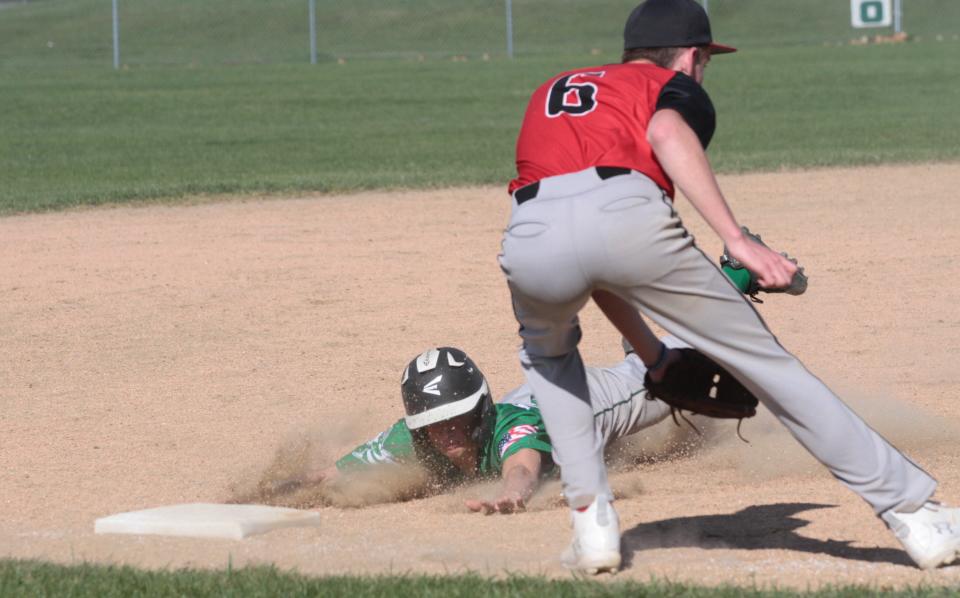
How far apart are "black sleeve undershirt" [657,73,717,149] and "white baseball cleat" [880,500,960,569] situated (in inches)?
44.5

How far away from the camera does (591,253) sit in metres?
3.69

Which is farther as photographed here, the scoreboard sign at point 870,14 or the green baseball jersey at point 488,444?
the scoreboard sign at point 870,14

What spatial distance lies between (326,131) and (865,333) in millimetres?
11844

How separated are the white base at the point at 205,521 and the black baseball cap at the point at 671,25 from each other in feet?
6.16

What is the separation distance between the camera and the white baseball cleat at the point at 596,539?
12.9 feet

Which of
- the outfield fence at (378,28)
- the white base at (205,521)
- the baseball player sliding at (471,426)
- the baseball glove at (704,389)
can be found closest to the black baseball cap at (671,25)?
the baseball glove at (704,389)

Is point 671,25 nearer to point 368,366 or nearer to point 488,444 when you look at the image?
point 488,444

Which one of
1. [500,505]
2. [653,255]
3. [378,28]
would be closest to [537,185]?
[653,255]

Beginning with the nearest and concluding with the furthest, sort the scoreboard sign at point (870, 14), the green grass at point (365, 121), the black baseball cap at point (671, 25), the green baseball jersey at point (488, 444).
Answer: the black baseball cap at point (671, 25) → the green baseball jersey at point (488, 444) → the green grass at point (365, 121) → the scoreboard sign at point (870, 14)

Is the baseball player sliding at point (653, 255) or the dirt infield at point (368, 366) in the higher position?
the baseball player sliding at point (653, 255)

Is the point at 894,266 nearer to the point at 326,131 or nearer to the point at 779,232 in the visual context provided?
the point at 779,232

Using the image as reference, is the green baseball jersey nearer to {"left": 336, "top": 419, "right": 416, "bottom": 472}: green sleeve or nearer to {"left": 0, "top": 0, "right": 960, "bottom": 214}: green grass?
{"left": 336, "top": 419, "right": 416, "bottom": 472}: green sleeve

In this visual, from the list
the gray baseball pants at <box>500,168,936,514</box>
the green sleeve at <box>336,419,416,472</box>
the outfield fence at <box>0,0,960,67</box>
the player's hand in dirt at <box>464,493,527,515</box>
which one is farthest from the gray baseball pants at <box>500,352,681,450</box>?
the outfield fence at <box>0,0,960,67</box>

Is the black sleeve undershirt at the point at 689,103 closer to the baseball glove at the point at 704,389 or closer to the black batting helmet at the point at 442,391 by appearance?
the baseball glove at the point at 704,389
